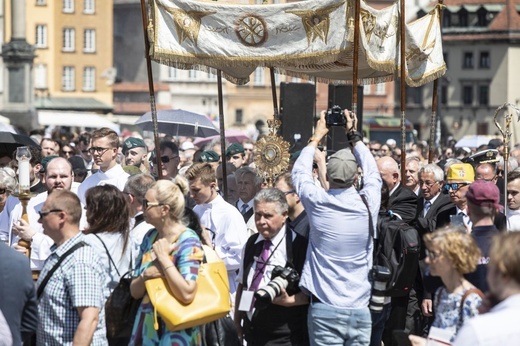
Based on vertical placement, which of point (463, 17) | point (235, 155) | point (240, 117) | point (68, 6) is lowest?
point (235, 155)

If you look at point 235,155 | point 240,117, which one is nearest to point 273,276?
point 235,155

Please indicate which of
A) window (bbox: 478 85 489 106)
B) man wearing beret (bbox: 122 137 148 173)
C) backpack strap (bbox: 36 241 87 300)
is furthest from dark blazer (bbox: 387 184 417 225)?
window (bbox: 478 85 489 106)

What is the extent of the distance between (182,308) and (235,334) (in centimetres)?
84

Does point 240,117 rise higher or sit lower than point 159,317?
higher

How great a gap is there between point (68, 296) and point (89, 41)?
279 ft

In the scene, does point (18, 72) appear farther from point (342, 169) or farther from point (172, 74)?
point (172, 74)

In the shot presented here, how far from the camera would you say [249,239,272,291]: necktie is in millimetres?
8891

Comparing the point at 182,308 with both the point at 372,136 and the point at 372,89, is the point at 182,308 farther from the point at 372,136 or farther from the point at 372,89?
the point at 372,89

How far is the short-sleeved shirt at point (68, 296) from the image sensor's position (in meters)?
7.66

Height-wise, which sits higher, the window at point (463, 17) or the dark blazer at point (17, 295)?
the window at point (463, 17)

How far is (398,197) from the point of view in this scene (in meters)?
10.9

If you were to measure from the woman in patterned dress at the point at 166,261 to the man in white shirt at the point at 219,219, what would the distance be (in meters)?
1.79

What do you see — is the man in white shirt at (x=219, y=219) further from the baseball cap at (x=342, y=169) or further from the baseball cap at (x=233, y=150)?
the baseball cap at (x=233, y=150)

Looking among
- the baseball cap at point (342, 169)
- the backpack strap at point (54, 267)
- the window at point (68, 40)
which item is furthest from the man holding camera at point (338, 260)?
the window at point (68, 40)
